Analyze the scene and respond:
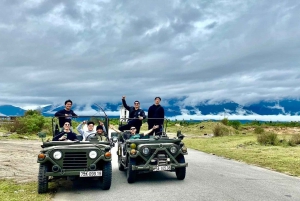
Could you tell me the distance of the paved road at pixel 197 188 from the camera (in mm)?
7941

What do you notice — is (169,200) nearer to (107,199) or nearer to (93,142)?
(107,199)

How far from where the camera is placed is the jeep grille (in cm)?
852

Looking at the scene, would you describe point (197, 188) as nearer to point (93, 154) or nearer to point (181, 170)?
point (181, 170)

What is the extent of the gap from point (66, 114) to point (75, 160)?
91.2 inches

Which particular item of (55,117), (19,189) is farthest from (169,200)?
(55,117)

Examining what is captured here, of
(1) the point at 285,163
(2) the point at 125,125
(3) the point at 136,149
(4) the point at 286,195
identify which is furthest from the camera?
(1) the point at 285,163

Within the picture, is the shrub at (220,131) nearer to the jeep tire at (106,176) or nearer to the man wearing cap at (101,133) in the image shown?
the man wearing cap at (101,133)

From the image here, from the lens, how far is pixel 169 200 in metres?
7.54

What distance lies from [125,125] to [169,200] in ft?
17.1

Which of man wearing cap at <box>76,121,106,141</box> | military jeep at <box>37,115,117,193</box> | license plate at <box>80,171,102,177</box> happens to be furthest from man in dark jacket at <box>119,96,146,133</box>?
license plate at <box>80,171,102,177</box>

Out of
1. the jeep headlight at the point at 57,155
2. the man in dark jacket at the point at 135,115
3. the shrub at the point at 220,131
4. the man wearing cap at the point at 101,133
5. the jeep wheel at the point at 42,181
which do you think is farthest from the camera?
the shrub at the point at 220,131

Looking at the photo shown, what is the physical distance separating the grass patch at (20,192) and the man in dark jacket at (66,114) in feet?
6.46

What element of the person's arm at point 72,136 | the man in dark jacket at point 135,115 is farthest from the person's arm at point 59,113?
the man in dark jacket at point 135,115

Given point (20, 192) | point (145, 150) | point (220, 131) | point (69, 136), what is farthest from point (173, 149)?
point (220, 131)
